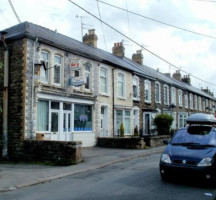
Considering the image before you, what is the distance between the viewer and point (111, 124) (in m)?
22.5

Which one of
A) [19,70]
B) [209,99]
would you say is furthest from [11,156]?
[209,99]

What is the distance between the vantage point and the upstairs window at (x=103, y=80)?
22.0 meters

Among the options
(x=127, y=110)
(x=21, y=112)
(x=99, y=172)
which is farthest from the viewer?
(x=127, y=110)

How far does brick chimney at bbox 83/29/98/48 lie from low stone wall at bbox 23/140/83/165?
13.3m

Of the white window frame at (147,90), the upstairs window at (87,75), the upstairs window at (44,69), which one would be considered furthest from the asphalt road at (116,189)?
the white window frame at (147,90)

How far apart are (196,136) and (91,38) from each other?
18.4 metres

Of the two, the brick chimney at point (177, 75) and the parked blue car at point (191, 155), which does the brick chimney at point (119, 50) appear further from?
the parked blue car at point (191, 155)

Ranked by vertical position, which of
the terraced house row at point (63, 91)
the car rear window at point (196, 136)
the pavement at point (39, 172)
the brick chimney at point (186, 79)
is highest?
the brick chimney at point (186, 79)

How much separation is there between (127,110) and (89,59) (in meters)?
6.30

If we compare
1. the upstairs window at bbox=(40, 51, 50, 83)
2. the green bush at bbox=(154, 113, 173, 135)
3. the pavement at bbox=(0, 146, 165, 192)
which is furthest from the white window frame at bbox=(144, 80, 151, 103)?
the pavement at bbox=(0, 146, 165, 192)

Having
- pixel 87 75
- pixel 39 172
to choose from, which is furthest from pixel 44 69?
pixel 39 172

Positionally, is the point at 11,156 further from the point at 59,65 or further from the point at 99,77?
the point at 99,77

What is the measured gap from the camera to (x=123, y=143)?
19.6 m

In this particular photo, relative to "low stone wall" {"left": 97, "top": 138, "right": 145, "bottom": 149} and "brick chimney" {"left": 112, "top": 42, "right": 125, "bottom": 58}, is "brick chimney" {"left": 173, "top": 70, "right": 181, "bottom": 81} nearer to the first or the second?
"brick chimney" {"left": 112, "top": 42, "right": 125, "bottom": 58}
